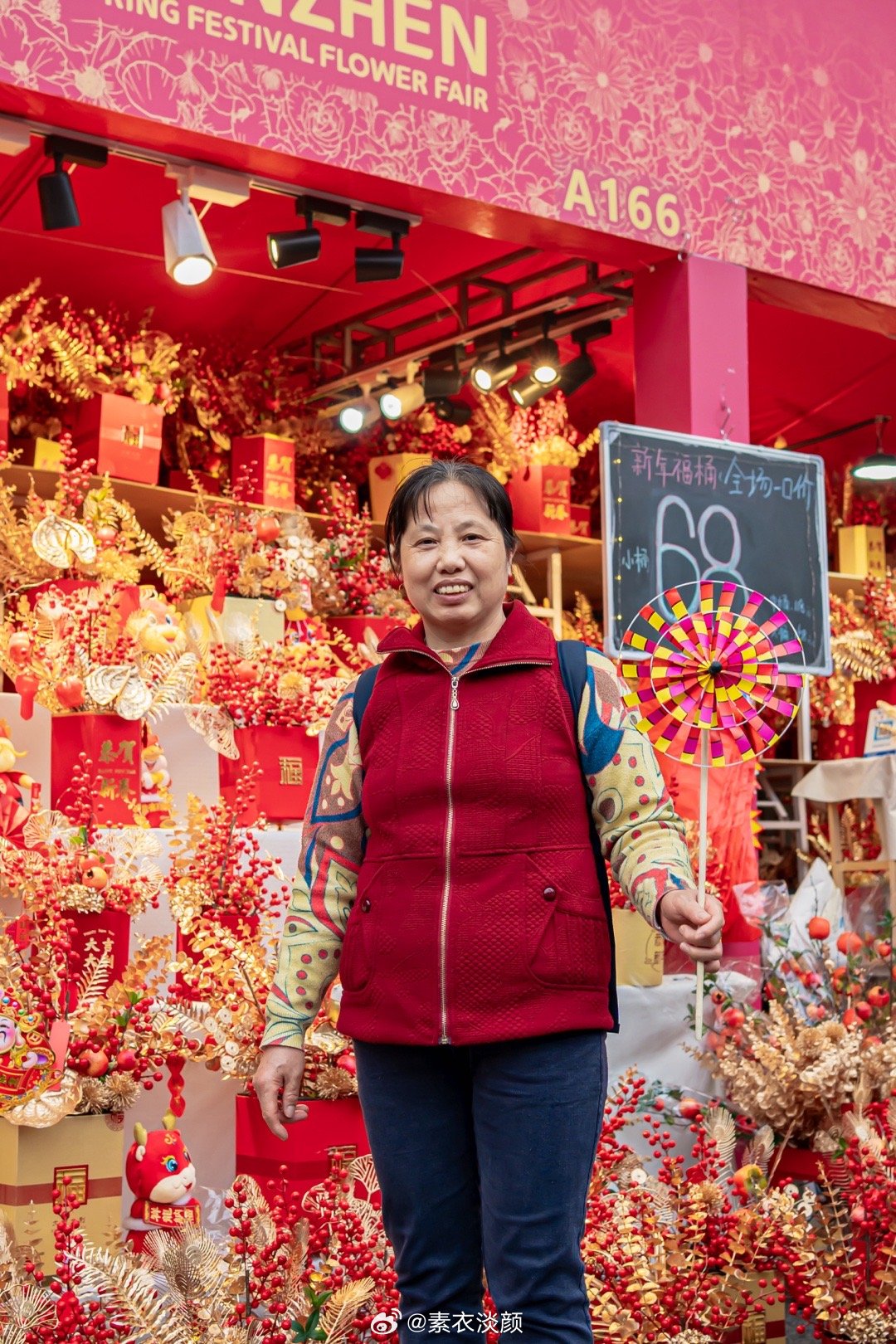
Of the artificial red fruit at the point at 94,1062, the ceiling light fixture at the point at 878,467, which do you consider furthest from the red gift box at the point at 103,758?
the ceiling light fixture at the point at 878,467

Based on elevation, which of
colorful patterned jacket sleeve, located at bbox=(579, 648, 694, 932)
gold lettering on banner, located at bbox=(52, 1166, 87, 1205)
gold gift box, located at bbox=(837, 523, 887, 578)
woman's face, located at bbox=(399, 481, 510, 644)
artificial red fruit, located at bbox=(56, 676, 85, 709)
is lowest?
gold lettering on banner, located at bbox=(52, 1166, 87, 1205)

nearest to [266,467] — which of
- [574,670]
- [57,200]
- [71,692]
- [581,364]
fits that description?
[581,364]

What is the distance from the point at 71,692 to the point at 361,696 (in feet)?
5.12

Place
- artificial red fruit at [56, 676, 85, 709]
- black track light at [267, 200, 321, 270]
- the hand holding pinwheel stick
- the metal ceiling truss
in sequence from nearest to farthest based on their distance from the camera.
A: the hand holding pinwheel stick < artificial red fruit at [56, 676, 85, 709] < black track light at [267, 200, 321, 270] < the metal ceiling truss

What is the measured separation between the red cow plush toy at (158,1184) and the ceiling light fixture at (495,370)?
3313mm

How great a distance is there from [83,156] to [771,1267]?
2.66 meters

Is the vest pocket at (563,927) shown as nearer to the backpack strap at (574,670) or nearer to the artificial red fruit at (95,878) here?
the backpack strap at (574,670)

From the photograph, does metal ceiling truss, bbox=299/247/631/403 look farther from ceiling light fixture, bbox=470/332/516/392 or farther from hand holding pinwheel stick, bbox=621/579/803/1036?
hand holding pinwheel stick, bbox=621/579/803/1036

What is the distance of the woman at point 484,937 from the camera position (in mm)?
1620

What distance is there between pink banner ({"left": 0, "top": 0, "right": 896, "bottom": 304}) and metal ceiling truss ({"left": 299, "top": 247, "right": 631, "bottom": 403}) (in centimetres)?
61

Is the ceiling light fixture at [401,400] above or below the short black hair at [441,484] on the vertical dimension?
above

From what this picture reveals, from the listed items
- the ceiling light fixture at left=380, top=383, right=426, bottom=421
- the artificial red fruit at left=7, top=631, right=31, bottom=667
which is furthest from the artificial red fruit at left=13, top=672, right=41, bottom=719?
the ceiling light fixture at left=380, top=383, right=426, bottom=421

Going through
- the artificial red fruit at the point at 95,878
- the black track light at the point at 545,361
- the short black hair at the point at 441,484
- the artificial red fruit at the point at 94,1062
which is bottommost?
the artificial red fruit at the point at 94,1062

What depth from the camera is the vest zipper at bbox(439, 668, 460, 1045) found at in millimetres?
1633
